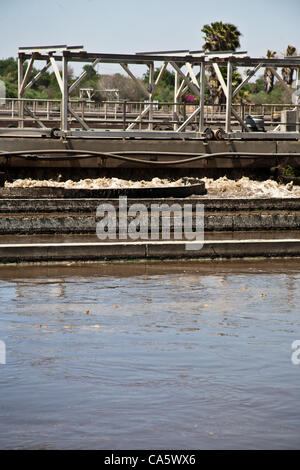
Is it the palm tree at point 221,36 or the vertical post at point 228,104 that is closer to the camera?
the vertical post at point 228,104

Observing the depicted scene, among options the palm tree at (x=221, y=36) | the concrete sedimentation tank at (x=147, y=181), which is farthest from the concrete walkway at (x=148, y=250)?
the palm tree at (x=221, y=36)

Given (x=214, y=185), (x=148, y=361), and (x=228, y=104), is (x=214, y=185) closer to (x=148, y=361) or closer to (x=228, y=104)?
(x=228, y=104)

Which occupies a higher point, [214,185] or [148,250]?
[214,185]

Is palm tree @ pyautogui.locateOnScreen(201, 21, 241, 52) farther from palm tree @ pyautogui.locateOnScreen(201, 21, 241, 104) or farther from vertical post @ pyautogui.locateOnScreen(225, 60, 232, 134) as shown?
vertical post @ pyautogui.locateOnScreen(225, 60, 232, 134)

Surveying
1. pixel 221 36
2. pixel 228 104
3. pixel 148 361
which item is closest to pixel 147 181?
pixel 228 104

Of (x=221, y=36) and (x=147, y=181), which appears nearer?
(x=147, y=181)

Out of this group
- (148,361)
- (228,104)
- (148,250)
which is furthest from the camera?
(228,104)

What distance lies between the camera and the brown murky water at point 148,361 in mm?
5852

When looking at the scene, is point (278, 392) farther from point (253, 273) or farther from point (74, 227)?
point (74, 227)

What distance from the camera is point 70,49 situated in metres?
19.5

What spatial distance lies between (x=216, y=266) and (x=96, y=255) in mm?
2118

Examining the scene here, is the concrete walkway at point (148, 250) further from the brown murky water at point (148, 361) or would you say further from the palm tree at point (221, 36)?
the palm tree at point (221, 36)

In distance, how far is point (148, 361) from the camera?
7461 mm

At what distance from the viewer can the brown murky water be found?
5852 mm
